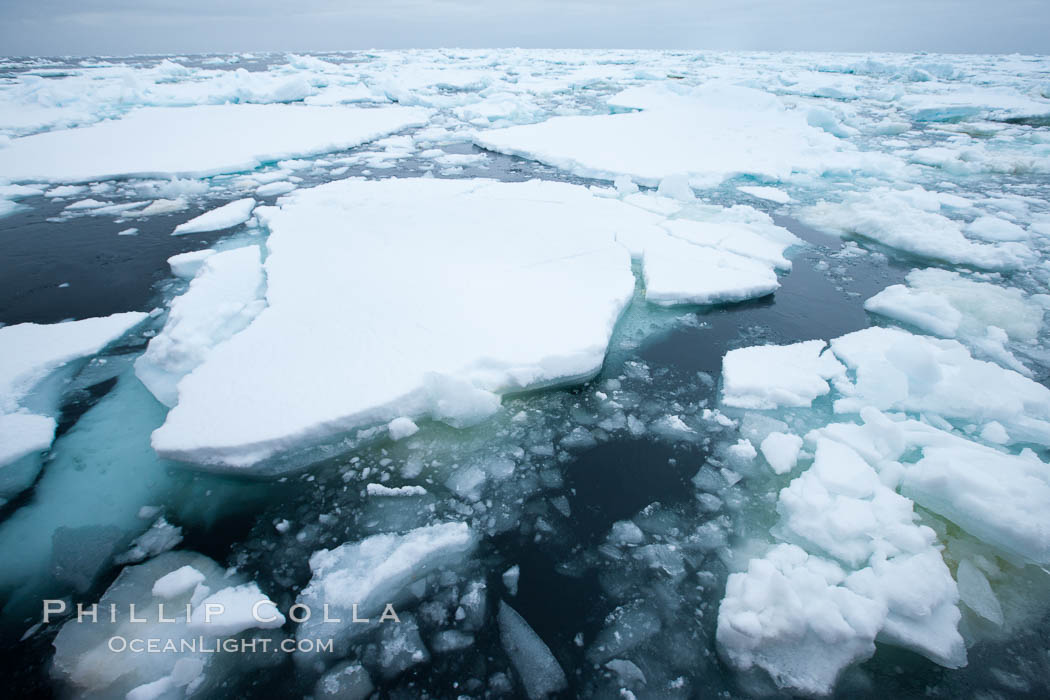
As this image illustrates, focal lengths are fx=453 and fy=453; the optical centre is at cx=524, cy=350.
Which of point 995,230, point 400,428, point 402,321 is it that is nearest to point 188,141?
point 402,321

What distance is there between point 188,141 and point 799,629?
1059 centimetres

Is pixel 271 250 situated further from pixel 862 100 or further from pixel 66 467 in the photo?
pixel 862 100

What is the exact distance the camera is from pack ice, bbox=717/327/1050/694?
1595mm

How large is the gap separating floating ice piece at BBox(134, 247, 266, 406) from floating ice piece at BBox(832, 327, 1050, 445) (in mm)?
3780

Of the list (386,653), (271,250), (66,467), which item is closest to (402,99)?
(271,250)

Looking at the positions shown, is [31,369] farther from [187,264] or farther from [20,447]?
[187,264]

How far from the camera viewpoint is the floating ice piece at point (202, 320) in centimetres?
268

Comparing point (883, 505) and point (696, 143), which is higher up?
point (696, 143)

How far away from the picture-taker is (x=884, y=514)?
1.94 m

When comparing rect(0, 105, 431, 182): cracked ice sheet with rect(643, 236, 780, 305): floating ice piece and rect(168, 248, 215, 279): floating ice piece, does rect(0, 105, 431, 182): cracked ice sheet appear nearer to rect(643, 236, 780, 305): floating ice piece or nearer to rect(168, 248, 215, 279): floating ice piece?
rect(168, 248, 215, 279): floating ice piece

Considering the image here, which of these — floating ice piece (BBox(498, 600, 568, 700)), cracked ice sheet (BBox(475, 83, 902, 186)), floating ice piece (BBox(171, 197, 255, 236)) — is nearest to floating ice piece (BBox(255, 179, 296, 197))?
floating ice piece (BBox(171, 197, 255, 236))

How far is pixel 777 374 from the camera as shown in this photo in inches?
112

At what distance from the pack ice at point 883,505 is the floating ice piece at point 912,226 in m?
2.17

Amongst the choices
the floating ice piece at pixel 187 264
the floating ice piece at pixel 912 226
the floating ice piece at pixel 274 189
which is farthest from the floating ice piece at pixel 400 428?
the floating ice piece at pixel 912 226
